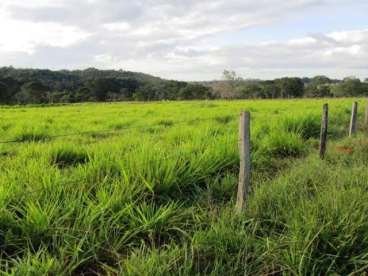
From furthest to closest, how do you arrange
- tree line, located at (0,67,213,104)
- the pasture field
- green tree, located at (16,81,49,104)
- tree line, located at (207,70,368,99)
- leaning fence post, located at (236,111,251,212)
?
tree line, located at (207,70,368,99) < green tree, located at (16,81,49,104) < tree line, located at (0,67,213,104) < leaning fence post, located at (236,111,251,212) < the pasture field

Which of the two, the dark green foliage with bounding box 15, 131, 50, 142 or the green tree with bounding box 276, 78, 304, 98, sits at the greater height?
the dark green foliage with bounding box 15, 131, 50, 142

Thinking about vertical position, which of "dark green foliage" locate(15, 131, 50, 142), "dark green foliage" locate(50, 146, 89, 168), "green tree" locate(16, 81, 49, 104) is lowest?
"green tree" locate(16, 81, 49, 104)

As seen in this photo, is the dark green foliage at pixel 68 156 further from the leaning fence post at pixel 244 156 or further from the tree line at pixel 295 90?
the tree line at pixel 295 90

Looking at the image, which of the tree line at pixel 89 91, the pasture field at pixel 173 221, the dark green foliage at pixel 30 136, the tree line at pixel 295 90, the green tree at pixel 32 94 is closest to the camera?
the pasture field at pixel 173 221

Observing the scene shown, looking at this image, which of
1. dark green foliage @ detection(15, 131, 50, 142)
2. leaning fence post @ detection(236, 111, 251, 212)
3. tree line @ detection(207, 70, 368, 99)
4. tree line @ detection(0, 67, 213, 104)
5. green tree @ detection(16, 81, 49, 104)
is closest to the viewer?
leaning fence post @ detection(236, 111, 251, 212)

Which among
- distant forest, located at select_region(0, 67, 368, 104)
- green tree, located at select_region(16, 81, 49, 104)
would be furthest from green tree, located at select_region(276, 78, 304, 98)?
green tree, located at select_region(16, 81, 49, 104)

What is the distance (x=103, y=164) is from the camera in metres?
6.02

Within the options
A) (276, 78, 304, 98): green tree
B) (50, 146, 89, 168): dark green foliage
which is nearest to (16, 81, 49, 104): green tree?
(276, 78, 304, 98): green tree

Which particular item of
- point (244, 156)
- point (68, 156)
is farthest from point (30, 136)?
point (244, 156)

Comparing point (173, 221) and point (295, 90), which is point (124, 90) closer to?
point (295, 90)

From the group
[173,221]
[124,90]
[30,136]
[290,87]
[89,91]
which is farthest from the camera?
[290,87]

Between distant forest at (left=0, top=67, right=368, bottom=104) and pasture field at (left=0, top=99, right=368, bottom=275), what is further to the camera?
distant forest at (left=0, top=67, right=368, bottom=104)

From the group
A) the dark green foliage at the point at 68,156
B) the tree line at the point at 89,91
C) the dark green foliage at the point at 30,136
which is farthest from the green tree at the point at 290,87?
the dark green foliage at the point at 68,156

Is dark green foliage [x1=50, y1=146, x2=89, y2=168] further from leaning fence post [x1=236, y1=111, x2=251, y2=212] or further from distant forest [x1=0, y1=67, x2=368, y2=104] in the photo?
distant forest [x1=0, y1=67, x2=368, y2=104]
